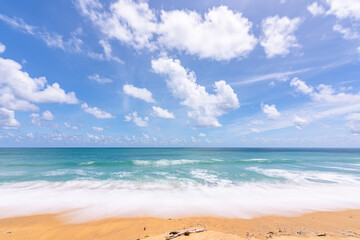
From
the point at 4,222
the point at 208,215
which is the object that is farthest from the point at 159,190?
the point at 4,222

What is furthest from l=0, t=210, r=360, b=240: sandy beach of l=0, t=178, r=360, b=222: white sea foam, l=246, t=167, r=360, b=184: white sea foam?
l=246, t=167, r=360, b=184: white sea foam

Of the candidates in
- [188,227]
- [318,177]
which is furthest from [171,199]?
[318,177]

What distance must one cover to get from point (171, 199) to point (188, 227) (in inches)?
167

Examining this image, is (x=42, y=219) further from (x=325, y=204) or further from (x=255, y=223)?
(x=325, y=204)

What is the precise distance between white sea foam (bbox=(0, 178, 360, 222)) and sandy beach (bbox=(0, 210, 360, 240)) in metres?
0.68

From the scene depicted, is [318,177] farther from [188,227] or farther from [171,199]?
[188,227]

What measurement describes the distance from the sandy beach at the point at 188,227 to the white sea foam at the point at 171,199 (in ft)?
2.22

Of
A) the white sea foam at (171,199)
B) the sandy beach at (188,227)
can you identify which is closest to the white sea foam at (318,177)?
the white sea foam at (171,199)

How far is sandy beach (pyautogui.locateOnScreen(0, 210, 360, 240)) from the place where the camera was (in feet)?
18.6

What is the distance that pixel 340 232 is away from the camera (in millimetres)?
5988

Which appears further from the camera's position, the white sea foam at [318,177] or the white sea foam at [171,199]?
the white sea foam at [318,177]

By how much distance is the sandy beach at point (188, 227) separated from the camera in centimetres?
568

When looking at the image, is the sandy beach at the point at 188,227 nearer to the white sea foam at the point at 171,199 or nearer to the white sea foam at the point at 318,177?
the white sea foam at the point at 171,199

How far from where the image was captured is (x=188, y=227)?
618 centimetres
